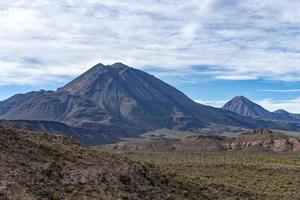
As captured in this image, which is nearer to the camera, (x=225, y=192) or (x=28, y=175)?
(x=28, y=175)

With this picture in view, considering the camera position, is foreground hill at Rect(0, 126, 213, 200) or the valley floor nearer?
foreground hill at Rect(0, 126, 213, 200)

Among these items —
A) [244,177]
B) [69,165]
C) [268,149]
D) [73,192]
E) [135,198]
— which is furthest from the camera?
[268,149]

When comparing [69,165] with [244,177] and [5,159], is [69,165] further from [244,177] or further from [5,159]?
[244,177]

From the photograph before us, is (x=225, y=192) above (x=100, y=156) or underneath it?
underneath

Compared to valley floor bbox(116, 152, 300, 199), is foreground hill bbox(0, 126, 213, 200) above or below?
above

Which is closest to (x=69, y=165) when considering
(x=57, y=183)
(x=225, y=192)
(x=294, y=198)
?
(x=57, y=183)

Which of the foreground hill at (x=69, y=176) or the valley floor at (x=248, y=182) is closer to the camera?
the foreground hill at (x=69, y=176)

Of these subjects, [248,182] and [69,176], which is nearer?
[69,176]

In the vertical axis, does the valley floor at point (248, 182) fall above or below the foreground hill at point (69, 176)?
below
